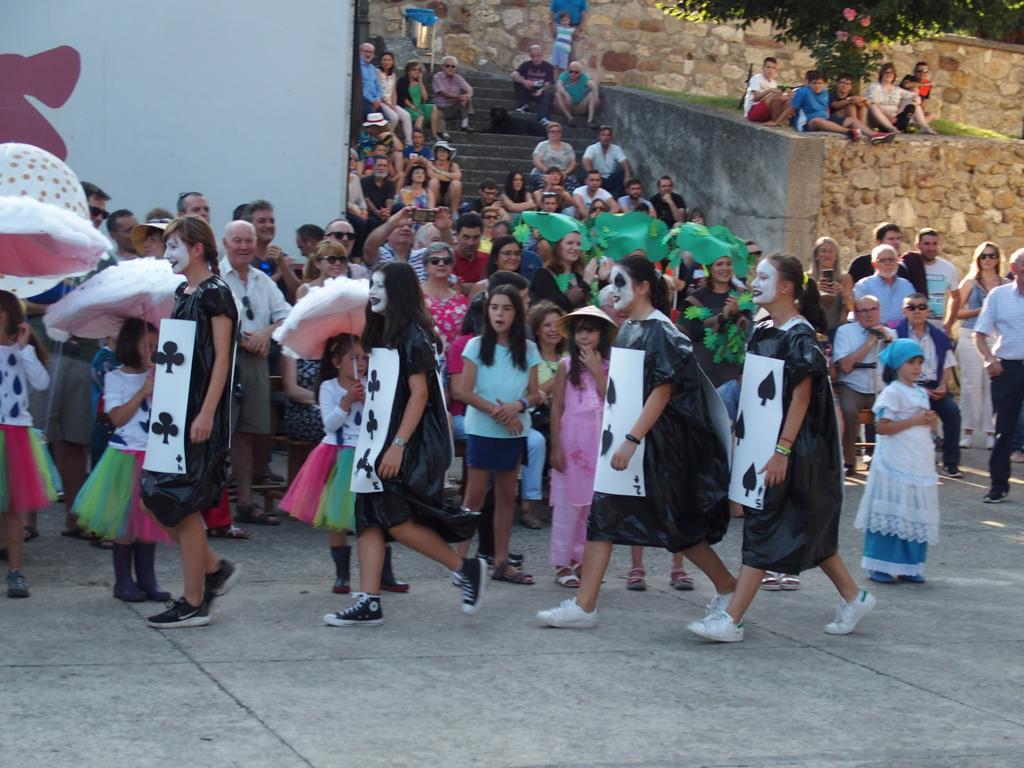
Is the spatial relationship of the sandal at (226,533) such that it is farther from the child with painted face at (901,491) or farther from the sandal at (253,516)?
the child with painted face at (901,491)

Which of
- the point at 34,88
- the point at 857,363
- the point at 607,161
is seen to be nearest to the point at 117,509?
the point at 34,88

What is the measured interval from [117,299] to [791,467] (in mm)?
3230

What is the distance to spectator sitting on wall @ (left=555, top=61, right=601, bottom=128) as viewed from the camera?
19.6m

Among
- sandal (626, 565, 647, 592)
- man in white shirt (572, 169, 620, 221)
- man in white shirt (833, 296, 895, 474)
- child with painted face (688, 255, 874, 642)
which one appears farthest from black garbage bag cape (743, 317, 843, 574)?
man in white shirt (572, 169, 620, 221)

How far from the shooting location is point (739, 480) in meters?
6.91

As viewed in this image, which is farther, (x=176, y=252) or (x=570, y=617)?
(x=570, y=617)

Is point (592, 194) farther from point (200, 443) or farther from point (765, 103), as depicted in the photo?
point (200, 443)

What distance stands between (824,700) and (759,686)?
28 cm

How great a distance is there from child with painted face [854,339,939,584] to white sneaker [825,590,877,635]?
1.30m

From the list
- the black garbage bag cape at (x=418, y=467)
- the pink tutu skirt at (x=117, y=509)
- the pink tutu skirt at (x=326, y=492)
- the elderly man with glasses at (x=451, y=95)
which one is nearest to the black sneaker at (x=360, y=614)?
the black garbage bag cape at (x=418, y=467)

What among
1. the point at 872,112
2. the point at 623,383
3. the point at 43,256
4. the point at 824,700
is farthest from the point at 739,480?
the point at 872,112

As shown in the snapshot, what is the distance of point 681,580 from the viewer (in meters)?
8.02

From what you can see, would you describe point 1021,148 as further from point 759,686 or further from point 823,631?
point 759,686

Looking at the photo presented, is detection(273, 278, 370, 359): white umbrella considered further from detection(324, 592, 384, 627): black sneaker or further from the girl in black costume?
detection(324, 592, 384, 627): black sneaker
